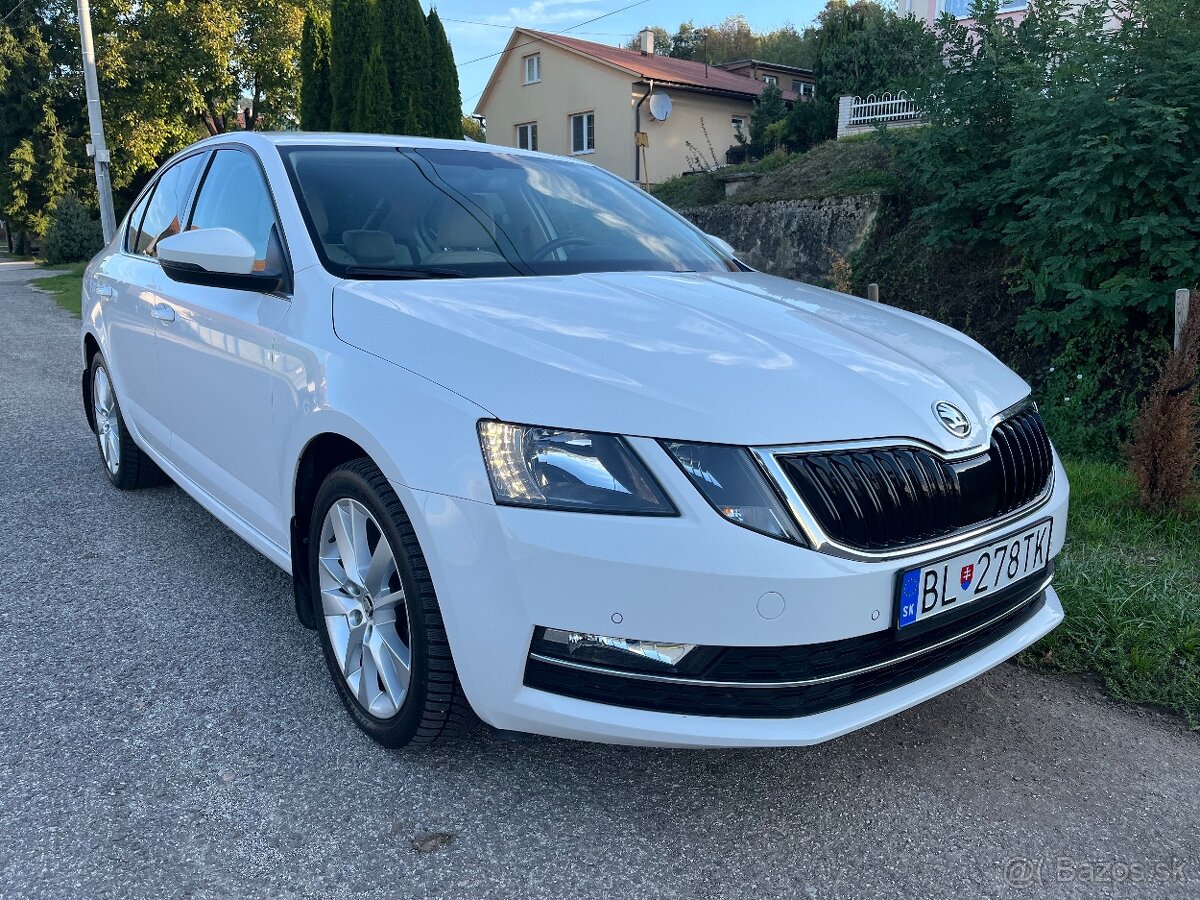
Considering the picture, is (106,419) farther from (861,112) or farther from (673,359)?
(861,112)

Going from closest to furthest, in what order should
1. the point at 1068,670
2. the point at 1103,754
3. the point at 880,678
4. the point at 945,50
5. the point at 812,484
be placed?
the point at 812,484 < the point at 880,678 < the point at 1103,754 < the point at 1068,670 < the point at 945,50

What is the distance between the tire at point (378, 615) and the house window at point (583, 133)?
28.8 metres

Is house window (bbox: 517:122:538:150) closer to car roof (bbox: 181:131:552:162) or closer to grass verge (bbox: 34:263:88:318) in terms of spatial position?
grass verge (bbox: 34:263:88:318)

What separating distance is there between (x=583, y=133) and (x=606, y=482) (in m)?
30.3

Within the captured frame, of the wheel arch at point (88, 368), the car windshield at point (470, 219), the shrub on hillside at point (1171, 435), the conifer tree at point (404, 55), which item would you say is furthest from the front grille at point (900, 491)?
the conifer tree at point (404, 55)

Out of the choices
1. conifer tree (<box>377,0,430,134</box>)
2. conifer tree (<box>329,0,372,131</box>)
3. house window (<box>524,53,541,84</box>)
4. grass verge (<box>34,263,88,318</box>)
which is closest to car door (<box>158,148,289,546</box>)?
grass verge (<box>34,263,88,318</box>)

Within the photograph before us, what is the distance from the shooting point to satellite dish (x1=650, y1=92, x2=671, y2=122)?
27391 mm

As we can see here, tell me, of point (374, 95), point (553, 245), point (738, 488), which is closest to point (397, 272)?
point (553, 245)

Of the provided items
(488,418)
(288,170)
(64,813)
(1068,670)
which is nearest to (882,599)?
(488,418)

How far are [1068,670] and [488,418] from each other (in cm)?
212

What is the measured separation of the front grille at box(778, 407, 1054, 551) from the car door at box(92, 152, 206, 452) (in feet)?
9.27

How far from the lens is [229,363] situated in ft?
10.0

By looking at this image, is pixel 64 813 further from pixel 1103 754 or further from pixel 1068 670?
pixel 1068 670

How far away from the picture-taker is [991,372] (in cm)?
262
